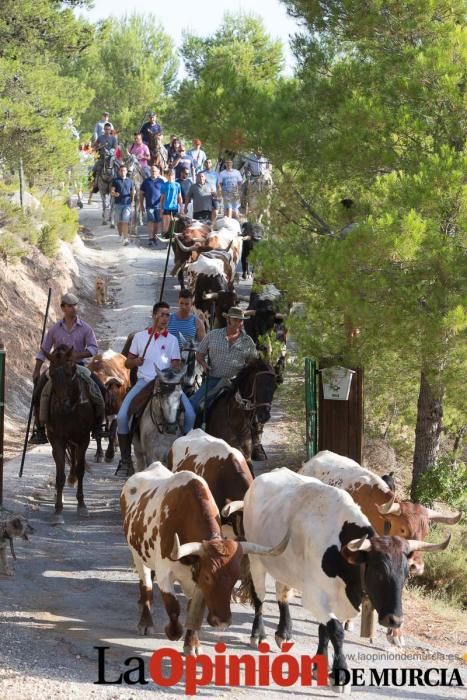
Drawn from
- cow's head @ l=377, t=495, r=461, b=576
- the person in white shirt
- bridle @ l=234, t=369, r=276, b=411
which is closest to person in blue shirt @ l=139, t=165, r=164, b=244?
the person in white shirt

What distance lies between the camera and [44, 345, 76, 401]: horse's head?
14617 mm

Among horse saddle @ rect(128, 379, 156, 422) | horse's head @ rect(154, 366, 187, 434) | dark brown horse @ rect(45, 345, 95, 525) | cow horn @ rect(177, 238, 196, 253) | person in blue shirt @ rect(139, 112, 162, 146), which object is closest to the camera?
A: horse's head @ rect(154, 366, 187, 434)

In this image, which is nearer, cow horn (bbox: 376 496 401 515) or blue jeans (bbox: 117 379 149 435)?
cow horn (bbox: 376 496 401 515)

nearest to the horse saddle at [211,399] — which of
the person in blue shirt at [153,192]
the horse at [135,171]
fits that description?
the person in blue shirt at [153,192]

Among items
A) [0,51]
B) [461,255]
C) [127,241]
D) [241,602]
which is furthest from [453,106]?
[127,241]

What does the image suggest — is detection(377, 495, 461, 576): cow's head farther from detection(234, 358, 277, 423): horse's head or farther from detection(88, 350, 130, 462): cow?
detection(88, 350, 130, 462): cow

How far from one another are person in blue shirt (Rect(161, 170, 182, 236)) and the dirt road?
53.1 ft

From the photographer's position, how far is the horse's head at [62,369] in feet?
48.0

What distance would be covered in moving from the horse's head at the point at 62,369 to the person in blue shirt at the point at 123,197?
18.9 meters

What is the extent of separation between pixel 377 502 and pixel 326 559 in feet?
6.79

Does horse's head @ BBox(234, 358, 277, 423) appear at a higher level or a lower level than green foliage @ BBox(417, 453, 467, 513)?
higher

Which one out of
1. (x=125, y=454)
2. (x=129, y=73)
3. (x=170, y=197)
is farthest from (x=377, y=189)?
(x=129, y=73)

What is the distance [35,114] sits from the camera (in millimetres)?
24078

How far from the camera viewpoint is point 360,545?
30.0ft
